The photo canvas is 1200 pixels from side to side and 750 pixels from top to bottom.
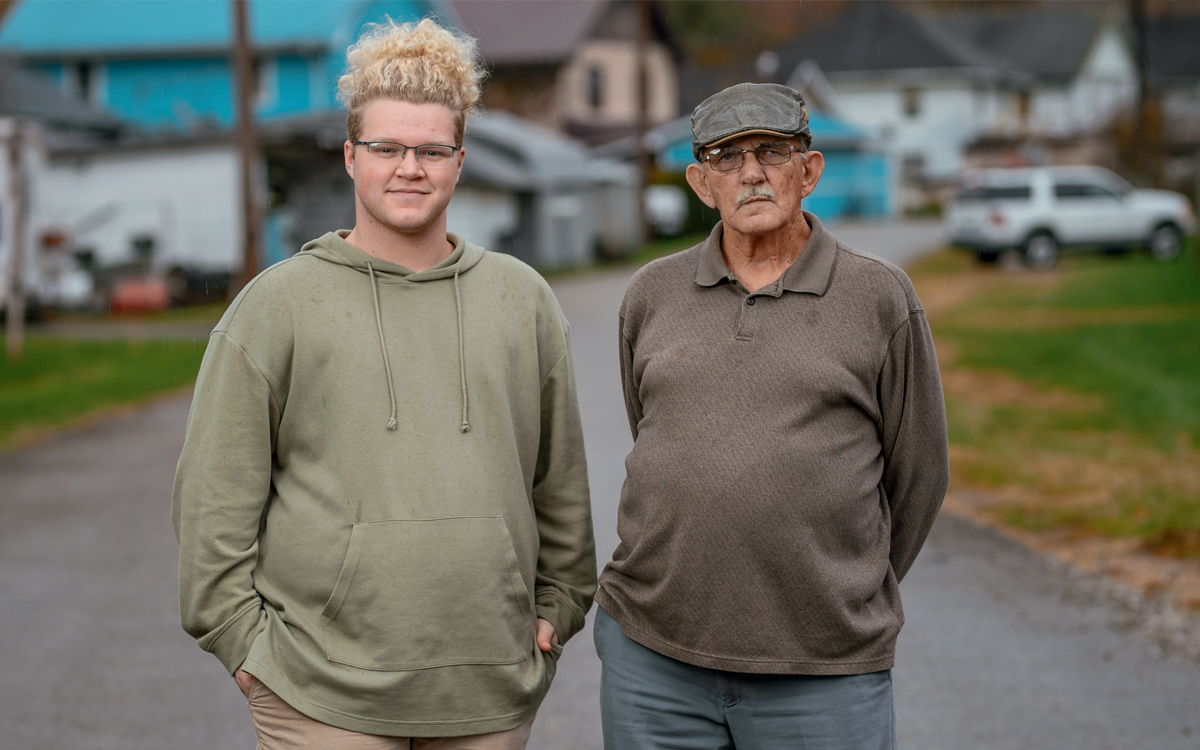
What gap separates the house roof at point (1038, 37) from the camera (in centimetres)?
6159

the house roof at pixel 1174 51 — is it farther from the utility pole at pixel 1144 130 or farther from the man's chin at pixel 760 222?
the man's chin at pixel 760 222

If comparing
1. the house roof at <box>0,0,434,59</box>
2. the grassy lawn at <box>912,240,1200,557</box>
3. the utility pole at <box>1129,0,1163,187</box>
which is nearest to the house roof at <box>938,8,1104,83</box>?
the utility pole at <box>1129,0,1163,187</box>

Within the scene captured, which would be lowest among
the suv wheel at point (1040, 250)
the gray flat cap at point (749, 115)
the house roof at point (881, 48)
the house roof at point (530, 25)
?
the gray flat cap at point (749, 115)

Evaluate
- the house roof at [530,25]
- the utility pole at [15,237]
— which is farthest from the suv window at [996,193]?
the utility pole at [15,237]

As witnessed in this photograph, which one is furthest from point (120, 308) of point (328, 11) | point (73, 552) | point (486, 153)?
point (73, 552)

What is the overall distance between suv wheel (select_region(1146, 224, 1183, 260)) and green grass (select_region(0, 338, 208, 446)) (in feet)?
68.3

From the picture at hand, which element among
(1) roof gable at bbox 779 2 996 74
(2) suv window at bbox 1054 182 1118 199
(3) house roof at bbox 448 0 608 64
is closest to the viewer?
(2) suv window at bbox 1054 182 1118 199

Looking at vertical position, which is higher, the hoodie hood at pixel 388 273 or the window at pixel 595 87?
the window at pixel 595 87

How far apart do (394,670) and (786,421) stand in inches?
37.3

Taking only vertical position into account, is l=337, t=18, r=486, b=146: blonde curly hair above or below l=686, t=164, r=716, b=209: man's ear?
above

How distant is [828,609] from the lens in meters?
2.51

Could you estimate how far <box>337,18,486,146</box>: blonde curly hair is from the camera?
253cm

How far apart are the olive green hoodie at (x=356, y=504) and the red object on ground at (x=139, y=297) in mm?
21195

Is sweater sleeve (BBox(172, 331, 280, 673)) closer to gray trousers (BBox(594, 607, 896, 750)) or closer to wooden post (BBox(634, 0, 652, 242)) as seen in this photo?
gray trousers (BBox(594, 607, 896, 750))
